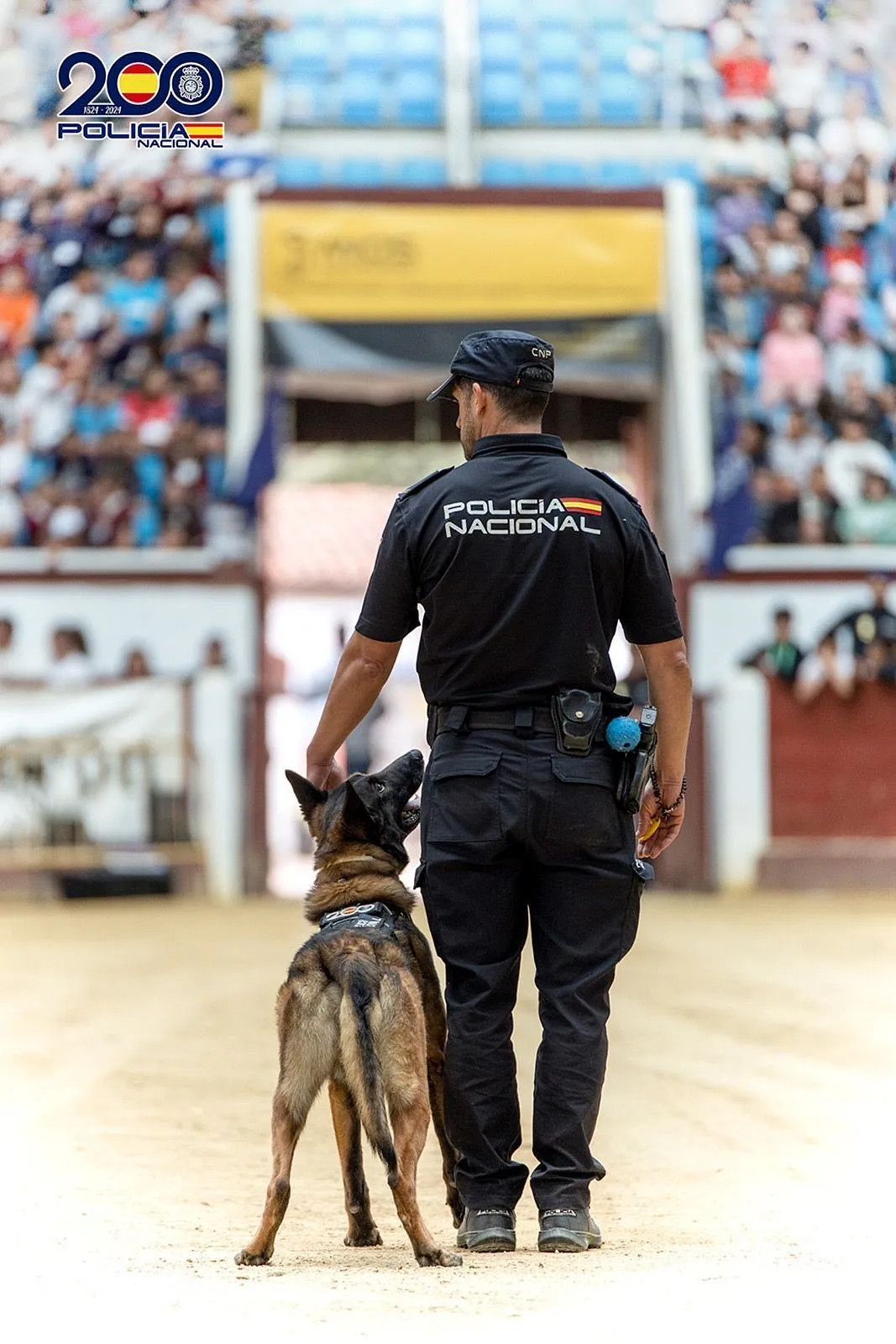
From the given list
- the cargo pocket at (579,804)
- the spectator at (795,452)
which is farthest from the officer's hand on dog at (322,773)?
the spectator at (795,452)

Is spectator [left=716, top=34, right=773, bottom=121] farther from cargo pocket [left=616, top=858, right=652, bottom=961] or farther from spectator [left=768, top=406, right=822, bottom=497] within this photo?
cargo pocket [left=616, top=858, right=652, bottom=961]

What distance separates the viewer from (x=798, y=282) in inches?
645

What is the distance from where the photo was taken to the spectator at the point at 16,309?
1608 centimetres

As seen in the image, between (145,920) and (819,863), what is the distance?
207 inches

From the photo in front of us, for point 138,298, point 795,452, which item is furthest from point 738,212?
point 138,298

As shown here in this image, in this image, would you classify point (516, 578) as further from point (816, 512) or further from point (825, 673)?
point (816, 512)

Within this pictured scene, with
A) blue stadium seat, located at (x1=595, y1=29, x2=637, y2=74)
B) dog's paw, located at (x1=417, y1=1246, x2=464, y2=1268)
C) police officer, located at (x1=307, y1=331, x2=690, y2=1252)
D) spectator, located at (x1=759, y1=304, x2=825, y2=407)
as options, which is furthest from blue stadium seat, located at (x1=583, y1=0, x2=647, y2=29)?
dog's paw, located at (x1=417, y1=1246, x2=464, y2=1268)

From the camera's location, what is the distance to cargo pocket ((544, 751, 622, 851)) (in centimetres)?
412

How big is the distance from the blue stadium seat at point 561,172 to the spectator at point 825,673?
4.78 meters

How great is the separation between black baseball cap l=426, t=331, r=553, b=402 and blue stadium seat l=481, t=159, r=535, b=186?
13.2m

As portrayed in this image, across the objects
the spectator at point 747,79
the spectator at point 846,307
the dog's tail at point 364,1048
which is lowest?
the dog's tail at point 364,1048

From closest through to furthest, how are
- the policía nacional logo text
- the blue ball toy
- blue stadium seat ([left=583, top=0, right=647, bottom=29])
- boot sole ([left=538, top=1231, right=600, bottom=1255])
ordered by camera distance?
1. boot sole ([left=538, top=1231, right=600, bottom=1255])
2. the blue ball toy
3. the policía nacional logo text
4. blue stadium seat ([left=583, top=0, right=647, bottom=29])

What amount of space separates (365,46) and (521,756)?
15904 millimetres

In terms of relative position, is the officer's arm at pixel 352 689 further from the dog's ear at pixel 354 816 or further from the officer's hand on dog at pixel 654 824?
the officer's hand on dog at pixel 654 824
